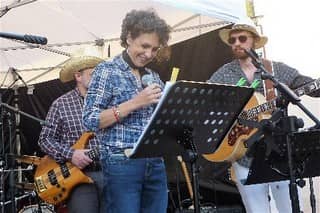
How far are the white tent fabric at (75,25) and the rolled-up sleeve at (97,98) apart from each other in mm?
2580

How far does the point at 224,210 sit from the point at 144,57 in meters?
3.09

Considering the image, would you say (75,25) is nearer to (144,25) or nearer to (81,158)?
(81,158)

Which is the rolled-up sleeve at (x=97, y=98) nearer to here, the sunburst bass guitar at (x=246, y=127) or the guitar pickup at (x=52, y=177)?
the sunburst bass guitar at (x=246, y=127)

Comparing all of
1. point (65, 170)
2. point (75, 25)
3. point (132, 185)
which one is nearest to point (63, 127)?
point (65, 170)

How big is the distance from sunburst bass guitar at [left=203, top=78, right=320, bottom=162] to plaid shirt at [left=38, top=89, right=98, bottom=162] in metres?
1.08

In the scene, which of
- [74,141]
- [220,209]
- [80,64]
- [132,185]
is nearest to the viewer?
[132,185]

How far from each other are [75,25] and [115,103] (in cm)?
403

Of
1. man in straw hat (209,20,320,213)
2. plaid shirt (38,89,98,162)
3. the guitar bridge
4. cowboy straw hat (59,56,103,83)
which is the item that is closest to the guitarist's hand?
plaid shirt (38,89,98,162)

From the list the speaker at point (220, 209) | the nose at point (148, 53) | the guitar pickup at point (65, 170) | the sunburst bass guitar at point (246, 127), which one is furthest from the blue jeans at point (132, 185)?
the speaker at point (220, 209)

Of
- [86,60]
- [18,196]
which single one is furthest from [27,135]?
[86,60]

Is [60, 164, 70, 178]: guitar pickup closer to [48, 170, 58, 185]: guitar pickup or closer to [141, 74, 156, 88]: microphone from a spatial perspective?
[48, 170, 58, 185]: guitar pickup

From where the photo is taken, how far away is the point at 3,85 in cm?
770

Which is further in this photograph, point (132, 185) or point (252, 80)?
point (252, 80)

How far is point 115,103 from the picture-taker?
2576 mm
